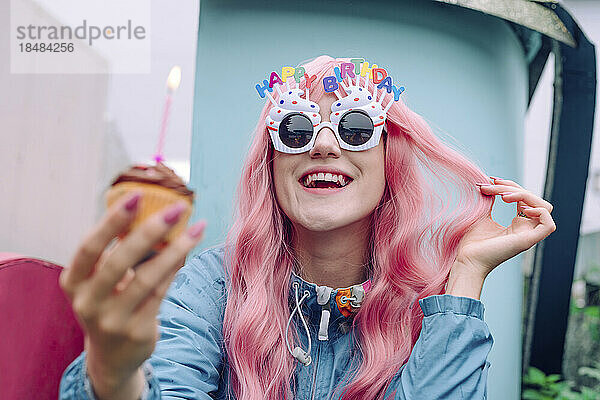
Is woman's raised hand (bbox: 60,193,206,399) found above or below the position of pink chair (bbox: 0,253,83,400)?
above

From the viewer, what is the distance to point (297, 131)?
4.94ft

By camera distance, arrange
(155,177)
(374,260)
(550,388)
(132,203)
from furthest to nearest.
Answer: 1. (550,388)
2. (374,260)
3. (155,177)
4. (132,203)

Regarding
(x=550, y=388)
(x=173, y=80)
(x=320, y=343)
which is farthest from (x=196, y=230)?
(x=550, y=388)

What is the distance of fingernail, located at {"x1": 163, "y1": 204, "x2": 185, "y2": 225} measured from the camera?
28.1 inches

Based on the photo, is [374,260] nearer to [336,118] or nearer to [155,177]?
[336,118]

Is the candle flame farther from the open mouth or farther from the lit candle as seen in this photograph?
the open mouth

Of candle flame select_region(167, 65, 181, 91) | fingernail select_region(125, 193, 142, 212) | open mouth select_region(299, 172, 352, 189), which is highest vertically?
candle flame select_region(167, 65, 181, 91)

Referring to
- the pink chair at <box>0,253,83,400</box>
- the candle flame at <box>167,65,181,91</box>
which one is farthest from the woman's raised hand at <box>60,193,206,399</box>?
the pink chair at <box>0,253,83,400</box>

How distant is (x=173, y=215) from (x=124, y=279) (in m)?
0.17

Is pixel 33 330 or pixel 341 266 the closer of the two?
pixel 33 330

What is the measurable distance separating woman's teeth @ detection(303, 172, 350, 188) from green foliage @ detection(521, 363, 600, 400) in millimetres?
2043

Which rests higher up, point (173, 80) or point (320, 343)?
point (173, 80)

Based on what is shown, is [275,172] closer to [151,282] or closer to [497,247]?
[497,247]

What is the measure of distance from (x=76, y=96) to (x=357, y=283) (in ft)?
7.25
